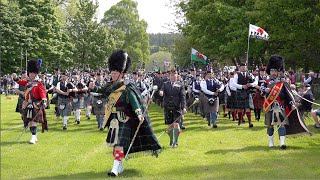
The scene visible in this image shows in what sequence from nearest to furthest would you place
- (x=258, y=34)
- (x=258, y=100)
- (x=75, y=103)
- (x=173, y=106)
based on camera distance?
(x=173, y=106)
(x=75, y=103)
(x=258, y=100)
(x=258, y=34)

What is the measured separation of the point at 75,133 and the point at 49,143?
87.4 inches

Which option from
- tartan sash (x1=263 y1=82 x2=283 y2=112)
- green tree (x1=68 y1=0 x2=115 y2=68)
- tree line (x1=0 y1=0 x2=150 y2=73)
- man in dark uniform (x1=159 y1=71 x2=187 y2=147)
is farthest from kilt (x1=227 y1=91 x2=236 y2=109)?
green tree (x1=68 y1=0 x2=115 y2=68)

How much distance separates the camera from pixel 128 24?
72.6 m

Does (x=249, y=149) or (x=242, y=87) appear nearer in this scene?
(x=249, y=149)

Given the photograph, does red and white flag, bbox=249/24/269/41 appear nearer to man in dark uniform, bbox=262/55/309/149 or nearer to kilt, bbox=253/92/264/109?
kilt, bbox=253/92/264/109

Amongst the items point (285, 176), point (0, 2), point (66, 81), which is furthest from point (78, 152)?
point (0, 2)

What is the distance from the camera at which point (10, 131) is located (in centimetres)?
1487

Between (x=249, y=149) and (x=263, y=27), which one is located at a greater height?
(x=263, y=27)

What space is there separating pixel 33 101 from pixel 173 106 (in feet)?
11.1

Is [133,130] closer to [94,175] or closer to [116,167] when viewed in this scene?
[116,167]

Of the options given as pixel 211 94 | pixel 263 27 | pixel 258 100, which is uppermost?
pixel 263 27

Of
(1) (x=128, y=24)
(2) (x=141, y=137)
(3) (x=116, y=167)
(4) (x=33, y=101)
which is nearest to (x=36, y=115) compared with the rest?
(4) (x=33, y=101)

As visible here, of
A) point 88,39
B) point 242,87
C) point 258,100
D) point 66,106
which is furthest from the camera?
point 88,39

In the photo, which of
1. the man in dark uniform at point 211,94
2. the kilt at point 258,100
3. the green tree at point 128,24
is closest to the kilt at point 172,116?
the man in dark uniform at point 211,94
